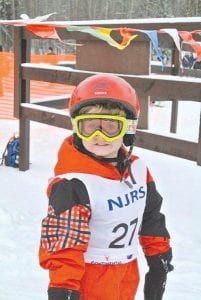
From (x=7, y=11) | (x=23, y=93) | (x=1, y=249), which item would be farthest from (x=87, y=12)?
(x=1, y=249)

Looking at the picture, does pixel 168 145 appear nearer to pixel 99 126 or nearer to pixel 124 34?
pixel 124 34

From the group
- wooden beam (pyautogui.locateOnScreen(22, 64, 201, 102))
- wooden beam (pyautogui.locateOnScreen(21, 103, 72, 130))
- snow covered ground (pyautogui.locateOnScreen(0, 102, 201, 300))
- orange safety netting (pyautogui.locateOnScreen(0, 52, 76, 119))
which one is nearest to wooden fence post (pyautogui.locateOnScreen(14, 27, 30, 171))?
wooden beam (pyautogui.locateOnScreen(21, 103, 72, 130))

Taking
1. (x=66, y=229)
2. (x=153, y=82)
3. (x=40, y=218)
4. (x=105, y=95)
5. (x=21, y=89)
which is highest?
(x=105, y=95)

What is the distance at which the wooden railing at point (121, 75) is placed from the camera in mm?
5078

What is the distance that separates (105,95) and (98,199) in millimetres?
372

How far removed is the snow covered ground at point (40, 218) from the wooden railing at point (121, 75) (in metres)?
0.52

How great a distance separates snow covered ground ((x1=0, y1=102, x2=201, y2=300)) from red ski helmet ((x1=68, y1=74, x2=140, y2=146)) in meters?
1.99

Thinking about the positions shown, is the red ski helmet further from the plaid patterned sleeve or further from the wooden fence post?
the wooden fence post

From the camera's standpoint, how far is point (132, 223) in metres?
1.99

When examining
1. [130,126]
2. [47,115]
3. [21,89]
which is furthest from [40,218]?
Result: [130,126]

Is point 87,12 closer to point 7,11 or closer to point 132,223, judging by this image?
point 7,11

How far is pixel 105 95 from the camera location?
6.23 ft

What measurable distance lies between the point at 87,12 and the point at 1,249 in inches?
1764

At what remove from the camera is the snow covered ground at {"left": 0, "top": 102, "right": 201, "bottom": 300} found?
3.78 meters
